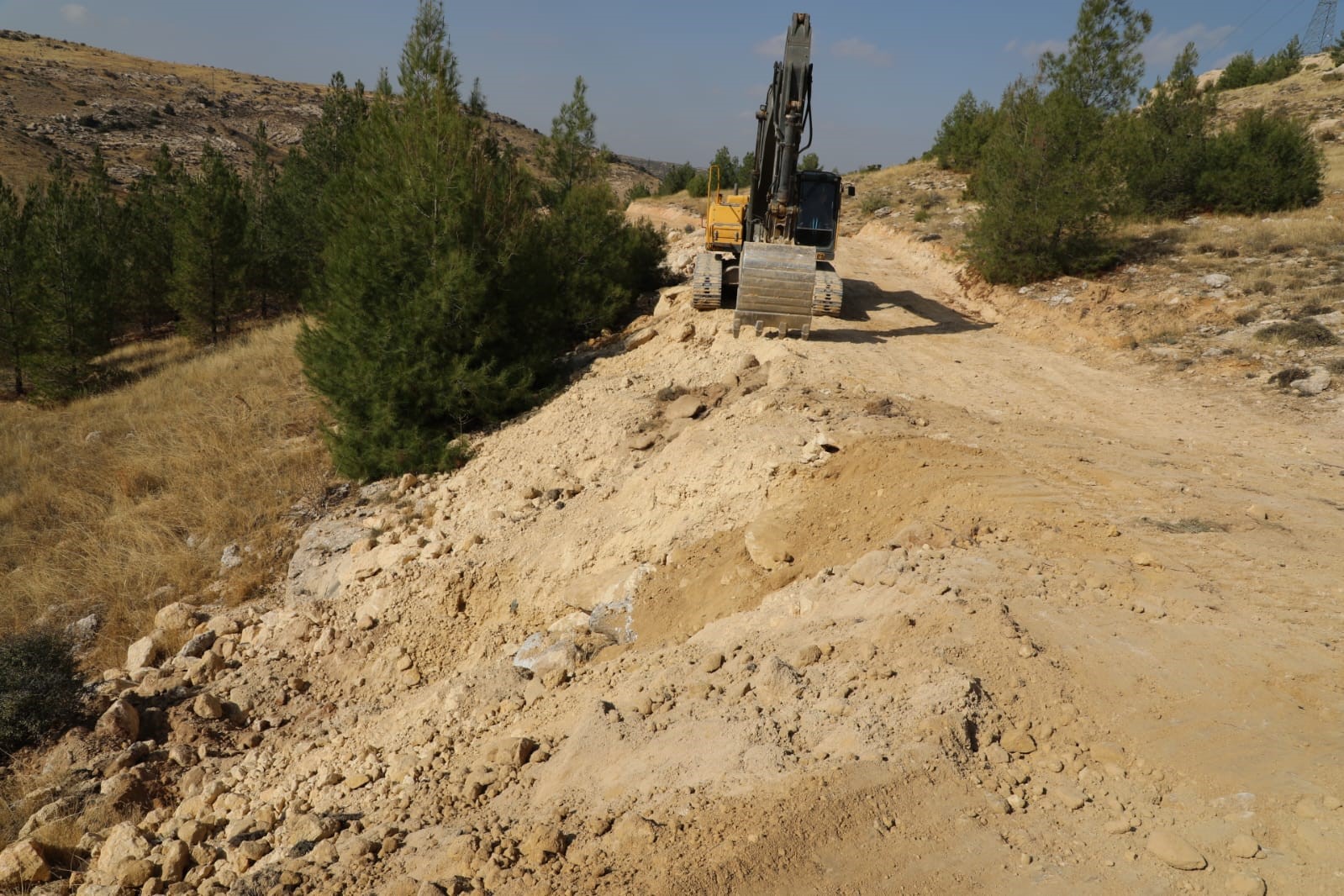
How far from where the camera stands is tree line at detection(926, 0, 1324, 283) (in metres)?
15.8

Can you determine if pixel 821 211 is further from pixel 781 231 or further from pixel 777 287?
pixel 777 287

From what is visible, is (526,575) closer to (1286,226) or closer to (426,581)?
(426,581)

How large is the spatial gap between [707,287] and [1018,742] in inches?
412

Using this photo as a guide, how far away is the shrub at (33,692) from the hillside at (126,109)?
149ft

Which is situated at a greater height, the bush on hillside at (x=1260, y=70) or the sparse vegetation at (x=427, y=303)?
the bush on hillside at (x=1260, y=70)

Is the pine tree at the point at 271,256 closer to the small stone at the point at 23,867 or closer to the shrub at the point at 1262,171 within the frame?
the small stone at the point at 23,867

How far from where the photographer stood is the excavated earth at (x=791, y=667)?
3.82 meters

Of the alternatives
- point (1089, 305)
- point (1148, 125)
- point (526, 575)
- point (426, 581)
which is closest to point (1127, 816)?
point (526, 575)

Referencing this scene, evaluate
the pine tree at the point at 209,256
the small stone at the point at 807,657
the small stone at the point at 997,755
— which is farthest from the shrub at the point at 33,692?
the pine tree at the point at 209,256

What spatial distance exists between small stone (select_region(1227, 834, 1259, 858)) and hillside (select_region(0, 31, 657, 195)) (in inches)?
2105

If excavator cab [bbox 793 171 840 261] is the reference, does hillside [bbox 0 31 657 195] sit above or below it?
above

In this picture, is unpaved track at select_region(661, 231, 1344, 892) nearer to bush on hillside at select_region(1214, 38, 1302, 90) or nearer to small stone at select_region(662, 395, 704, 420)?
small stone at select_region(662, 395, 704, 420)

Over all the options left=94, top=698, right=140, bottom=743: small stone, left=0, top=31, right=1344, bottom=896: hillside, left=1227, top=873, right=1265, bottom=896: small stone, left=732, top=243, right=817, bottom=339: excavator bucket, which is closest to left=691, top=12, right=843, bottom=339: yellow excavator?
left=732, top=243, right=817, bottom=339: excavator bucket

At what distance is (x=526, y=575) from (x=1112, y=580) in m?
5.31
